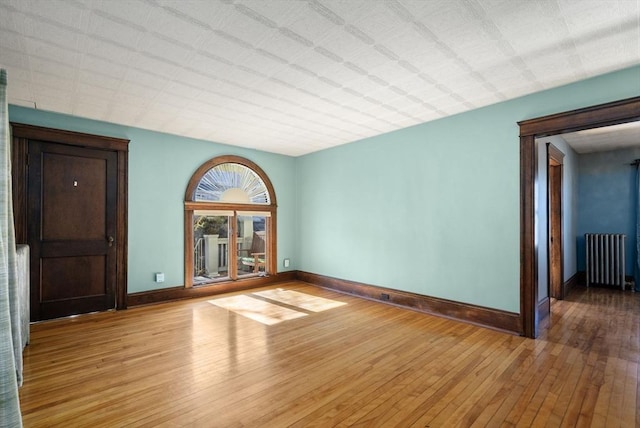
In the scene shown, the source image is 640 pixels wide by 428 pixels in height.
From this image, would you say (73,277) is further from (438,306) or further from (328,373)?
(438,306)

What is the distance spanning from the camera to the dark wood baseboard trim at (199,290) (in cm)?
455

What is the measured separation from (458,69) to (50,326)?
521 centimetres

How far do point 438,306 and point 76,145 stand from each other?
519cm

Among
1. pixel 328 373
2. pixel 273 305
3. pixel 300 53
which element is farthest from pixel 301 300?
pixel 300 53

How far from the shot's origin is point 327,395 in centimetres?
226

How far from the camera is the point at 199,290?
A: 513 cm

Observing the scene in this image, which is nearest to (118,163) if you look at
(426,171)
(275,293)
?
(275,293)

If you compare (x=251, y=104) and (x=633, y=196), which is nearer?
(x=251, y=104)

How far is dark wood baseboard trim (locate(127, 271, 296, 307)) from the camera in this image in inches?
179

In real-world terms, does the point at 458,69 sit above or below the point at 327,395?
above

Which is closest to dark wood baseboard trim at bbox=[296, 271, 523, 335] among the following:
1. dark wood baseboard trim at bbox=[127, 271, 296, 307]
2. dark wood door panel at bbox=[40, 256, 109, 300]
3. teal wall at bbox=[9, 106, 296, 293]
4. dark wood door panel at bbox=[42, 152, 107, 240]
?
dark wood baseboard trim at bbox=[127, 271, 296, 307]

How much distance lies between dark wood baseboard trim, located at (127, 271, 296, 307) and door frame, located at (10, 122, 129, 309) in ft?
0.67

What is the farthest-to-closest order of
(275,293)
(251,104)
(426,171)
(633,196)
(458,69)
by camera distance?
(633,196) → (275,293) → (426,171) → (251,104) → (458,69)

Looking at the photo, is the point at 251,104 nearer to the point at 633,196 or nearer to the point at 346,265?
the point at 346,265
